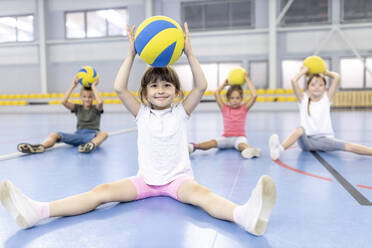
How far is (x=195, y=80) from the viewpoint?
1.95 m

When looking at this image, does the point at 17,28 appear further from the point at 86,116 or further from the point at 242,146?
the point at 242,146

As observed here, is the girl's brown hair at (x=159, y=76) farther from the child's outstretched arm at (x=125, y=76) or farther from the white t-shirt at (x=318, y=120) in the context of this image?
the white t-shirt at (x=318, y=120)

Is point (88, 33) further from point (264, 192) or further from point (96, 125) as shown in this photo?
point (264, 192)

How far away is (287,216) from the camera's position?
166 cm

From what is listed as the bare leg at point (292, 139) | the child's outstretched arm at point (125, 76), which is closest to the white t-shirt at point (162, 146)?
the child's outstretched arm at point (125, 76)

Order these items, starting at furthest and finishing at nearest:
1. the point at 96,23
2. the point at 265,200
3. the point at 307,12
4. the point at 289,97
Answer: the point at 96,23 → the point at 307,12 → the point at 289,97 → the point at 265,200

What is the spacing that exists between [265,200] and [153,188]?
822mm

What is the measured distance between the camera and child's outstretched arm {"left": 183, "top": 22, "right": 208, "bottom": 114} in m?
1.91

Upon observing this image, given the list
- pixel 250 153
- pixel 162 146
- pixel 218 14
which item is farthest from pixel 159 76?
pixel 218 14

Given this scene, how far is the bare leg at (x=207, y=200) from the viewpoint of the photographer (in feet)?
5.21

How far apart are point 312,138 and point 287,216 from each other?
6.98ft

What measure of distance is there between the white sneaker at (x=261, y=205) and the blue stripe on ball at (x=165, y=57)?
0.94 metres

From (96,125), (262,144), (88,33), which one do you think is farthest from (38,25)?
(262,144)

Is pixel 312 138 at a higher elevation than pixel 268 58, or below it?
below
